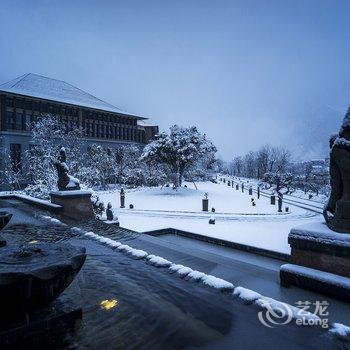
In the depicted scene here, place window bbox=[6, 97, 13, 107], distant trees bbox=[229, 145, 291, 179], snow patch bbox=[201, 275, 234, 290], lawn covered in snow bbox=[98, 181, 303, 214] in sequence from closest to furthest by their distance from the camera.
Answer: snow patch bbox=[201, 275, 234, 290]
lawn covered in snow bbox=[98, 181, 303, 214]
window bbox=[6, 97, 13, 107]
distant trees bbox=[229, 145, 291, 179]

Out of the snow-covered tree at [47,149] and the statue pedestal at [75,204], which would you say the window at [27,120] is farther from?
the statue pedestal at [75,204]

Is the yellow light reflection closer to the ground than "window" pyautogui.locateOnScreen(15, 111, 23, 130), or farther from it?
closer to the ground

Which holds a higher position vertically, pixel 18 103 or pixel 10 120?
pixel 18 103

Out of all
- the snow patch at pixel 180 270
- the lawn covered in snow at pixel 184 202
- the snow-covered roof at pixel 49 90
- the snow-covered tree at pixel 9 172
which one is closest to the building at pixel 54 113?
the snow-covered roof at pixel 49 90

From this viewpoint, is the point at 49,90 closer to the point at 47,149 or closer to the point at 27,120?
the point at 27,120

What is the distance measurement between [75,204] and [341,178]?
328 inches

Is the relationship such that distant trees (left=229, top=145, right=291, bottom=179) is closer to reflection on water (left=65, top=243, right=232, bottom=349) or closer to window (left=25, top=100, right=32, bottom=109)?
window (left=25, top=100, right=32, bottom=109)

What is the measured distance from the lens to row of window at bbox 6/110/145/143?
137 ft

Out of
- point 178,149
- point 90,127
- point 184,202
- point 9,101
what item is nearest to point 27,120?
point 9,101

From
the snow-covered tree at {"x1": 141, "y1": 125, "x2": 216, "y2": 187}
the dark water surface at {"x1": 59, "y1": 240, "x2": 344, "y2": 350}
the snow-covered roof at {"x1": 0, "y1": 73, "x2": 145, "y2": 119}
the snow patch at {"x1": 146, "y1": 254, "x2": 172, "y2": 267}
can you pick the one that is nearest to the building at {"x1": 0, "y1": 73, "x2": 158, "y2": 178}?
the snow-covered roof at {"x1": 0, "y1": 73, "x2": 145, "y2": 119}

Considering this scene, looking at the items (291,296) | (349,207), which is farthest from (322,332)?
(349,207)

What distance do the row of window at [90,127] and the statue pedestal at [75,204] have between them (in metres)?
33.0

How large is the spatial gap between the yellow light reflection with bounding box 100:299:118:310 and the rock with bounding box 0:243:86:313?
0.76 metres

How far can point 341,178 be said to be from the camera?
16.9ft
